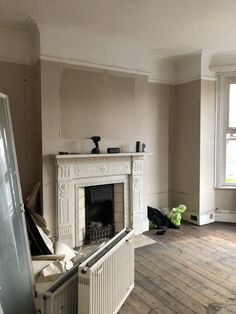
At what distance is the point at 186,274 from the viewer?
2908 millimetres

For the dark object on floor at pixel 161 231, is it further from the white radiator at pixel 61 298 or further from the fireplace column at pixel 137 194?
the white radiator at pixel 61 298

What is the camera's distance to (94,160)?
3660mm

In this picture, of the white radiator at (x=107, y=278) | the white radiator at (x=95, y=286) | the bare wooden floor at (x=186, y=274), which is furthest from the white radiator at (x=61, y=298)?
the bare wooden floor at (x=186, y=274)

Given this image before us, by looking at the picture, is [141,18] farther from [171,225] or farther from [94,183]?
[171,225]

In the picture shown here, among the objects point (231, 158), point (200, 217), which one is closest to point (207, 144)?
point (231, 158)

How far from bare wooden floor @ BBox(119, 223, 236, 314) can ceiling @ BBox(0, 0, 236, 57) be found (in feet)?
9.38

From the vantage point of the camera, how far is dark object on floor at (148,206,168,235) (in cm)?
438

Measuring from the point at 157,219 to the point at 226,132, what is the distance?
1.89m

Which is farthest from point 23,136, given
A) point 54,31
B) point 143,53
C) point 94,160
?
point 143,53

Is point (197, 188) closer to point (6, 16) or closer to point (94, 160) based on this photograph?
point (94, 160)

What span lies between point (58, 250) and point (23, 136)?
1.56 metres

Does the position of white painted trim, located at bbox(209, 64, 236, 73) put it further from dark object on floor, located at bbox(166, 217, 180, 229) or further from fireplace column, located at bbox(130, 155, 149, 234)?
dark object on floor, located at bbox(166, 217, 180, 229)

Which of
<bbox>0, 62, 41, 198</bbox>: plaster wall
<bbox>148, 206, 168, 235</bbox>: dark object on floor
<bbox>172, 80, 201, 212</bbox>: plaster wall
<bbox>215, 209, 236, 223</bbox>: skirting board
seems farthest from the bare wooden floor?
<bbox>0, 62, 41, 198</bbox>: plaster wall

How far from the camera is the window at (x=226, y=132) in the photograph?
4.53 meters
